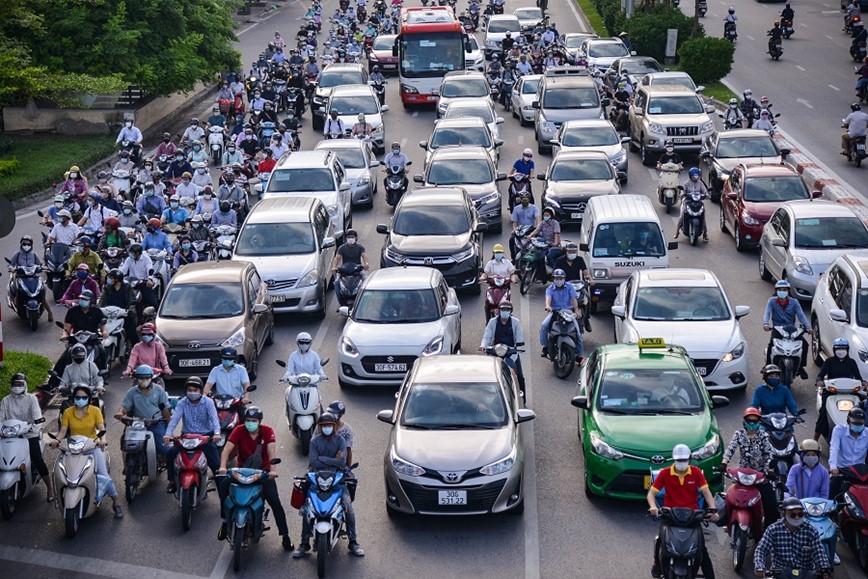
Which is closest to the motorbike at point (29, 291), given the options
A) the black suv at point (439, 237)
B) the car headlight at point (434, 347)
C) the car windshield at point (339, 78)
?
the black suv at point (439, 237)

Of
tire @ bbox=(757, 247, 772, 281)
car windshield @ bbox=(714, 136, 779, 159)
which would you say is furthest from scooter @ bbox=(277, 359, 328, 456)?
car windshield @ bbox=(714, 136, 779, 159)

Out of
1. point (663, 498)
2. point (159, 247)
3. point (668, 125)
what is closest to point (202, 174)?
point (159, 247)

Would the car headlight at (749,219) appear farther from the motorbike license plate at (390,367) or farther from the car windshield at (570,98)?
the car windshield at (570,98)

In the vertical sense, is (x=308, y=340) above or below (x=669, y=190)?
above

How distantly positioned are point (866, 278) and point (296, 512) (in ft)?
29.0

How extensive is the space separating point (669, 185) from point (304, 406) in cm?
1576

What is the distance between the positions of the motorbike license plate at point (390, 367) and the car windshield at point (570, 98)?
19377mm

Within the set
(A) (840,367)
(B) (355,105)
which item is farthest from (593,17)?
(A) (840,367)

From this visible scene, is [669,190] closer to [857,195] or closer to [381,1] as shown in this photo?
[857,195]

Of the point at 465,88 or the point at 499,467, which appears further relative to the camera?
the point at 465,88

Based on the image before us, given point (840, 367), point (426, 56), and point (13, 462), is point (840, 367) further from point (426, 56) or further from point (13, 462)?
point (426, 56)

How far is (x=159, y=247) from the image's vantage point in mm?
24875

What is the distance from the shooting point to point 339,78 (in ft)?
148

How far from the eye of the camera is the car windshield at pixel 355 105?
39.4 meters
